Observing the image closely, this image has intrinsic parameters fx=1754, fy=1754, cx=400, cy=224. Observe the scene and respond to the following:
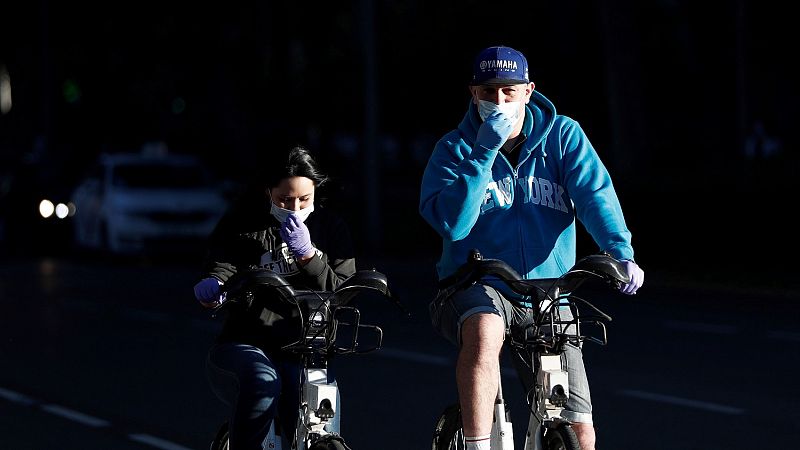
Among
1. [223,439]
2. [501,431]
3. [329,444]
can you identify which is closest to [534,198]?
[501,431]

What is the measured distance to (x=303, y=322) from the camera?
5336mm

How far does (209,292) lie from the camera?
5.43 m

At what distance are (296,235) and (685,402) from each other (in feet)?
17.9

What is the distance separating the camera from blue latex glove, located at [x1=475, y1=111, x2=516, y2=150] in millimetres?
5371

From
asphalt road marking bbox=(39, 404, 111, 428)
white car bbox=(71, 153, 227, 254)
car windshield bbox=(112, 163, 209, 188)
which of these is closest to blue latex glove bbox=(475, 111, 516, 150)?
asphalt road marking bbox=(39, 404, 111, 428)

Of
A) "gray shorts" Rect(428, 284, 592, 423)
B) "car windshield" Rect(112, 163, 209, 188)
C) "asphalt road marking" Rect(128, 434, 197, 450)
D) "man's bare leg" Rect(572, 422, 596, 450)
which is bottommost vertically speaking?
"asphalt road marking" Rect(128, 434, 197, 450)

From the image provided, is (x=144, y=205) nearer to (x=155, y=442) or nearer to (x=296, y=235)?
(x=155, y=442)

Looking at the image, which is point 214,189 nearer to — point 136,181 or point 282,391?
point 136,181

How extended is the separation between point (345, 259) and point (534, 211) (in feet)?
2.20

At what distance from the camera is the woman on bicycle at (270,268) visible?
559cm

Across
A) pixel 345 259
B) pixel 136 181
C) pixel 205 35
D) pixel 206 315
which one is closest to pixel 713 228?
pixel 206 315

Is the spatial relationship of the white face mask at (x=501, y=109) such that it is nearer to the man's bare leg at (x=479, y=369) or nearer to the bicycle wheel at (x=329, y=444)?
the man's bare leg at (x=479, y=369)

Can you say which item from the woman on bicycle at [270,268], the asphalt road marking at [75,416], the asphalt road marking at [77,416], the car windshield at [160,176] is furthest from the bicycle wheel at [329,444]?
the car windshield at [160,176]

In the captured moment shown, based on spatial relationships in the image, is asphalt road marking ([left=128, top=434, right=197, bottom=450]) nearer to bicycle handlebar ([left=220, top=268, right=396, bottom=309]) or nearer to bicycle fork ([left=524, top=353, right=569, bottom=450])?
bicycle handlebar ([left=220, top=268, right=396, bottom=309])
